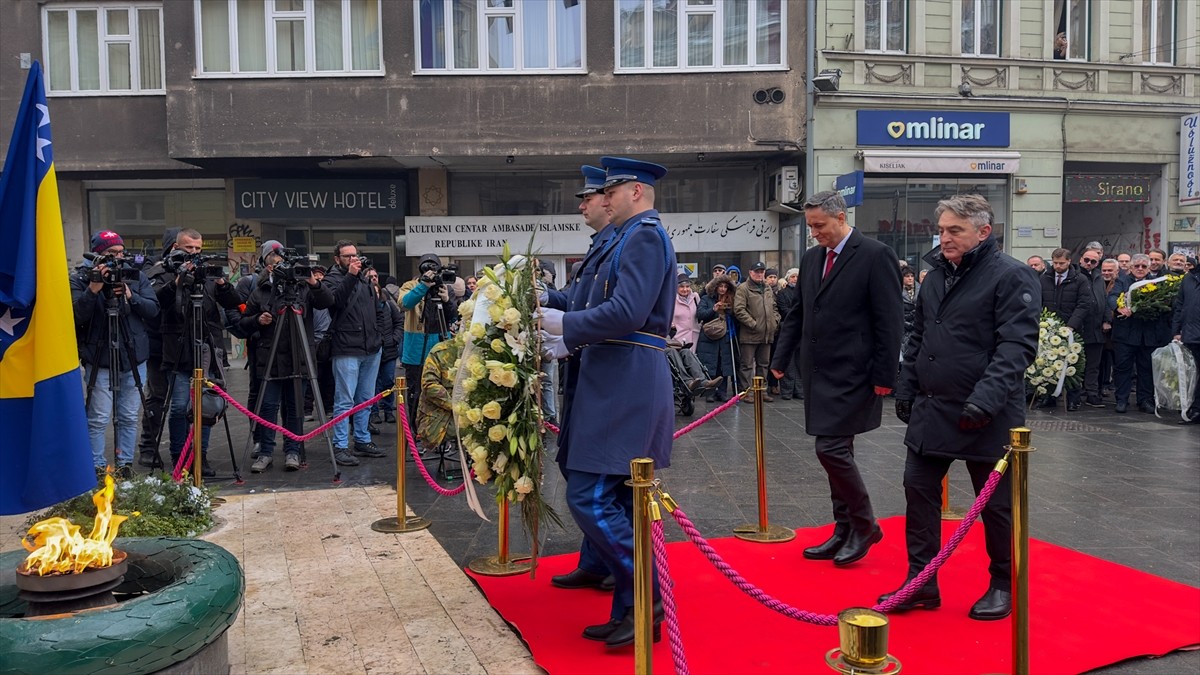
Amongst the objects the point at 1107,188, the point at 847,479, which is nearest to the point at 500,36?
the point at 1107,188

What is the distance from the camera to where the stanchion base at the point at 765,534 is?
580cm

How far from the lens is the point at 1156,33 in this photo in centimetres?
1847

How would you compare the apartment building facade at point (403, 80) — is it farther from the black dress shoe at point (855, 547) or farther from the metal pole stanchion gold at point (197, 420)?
the black dress shoe at point (855, 547)

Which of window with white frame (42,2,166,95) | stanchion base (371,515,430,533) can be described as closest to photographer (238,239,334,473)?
stanchion base (371,515,430,533)

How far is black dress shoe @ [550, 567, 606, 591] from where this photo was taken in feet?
16.1

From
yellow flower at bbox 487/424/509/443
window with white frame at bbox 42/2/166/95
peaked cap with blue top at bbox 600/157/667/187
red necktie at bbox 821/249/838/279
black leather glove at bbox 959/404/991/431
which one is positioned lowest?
yellow flower at bbox 487/424/509/443

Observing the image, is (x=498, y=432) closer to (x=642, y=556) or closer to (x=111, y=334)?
(x=642, y=556)

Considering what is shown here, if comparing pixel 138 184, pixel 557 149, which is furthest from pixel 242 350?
pixel 557 149

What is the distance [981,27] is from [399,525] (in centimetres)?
1616

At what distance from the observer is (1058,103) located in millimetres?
17719

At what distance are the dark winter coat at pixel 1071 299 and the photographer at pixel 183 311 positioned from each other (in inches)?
377

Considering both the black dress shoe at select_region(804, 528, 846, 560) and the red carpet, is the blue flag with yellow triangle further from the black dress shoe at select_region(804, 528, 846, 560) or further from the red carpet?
the black dress shoe at select_region(804, 528, 846, 560)

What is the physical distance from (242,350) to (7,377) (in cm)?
1508

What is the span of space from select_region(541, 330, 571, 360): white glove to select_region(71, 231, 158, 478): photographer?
13.6ft
